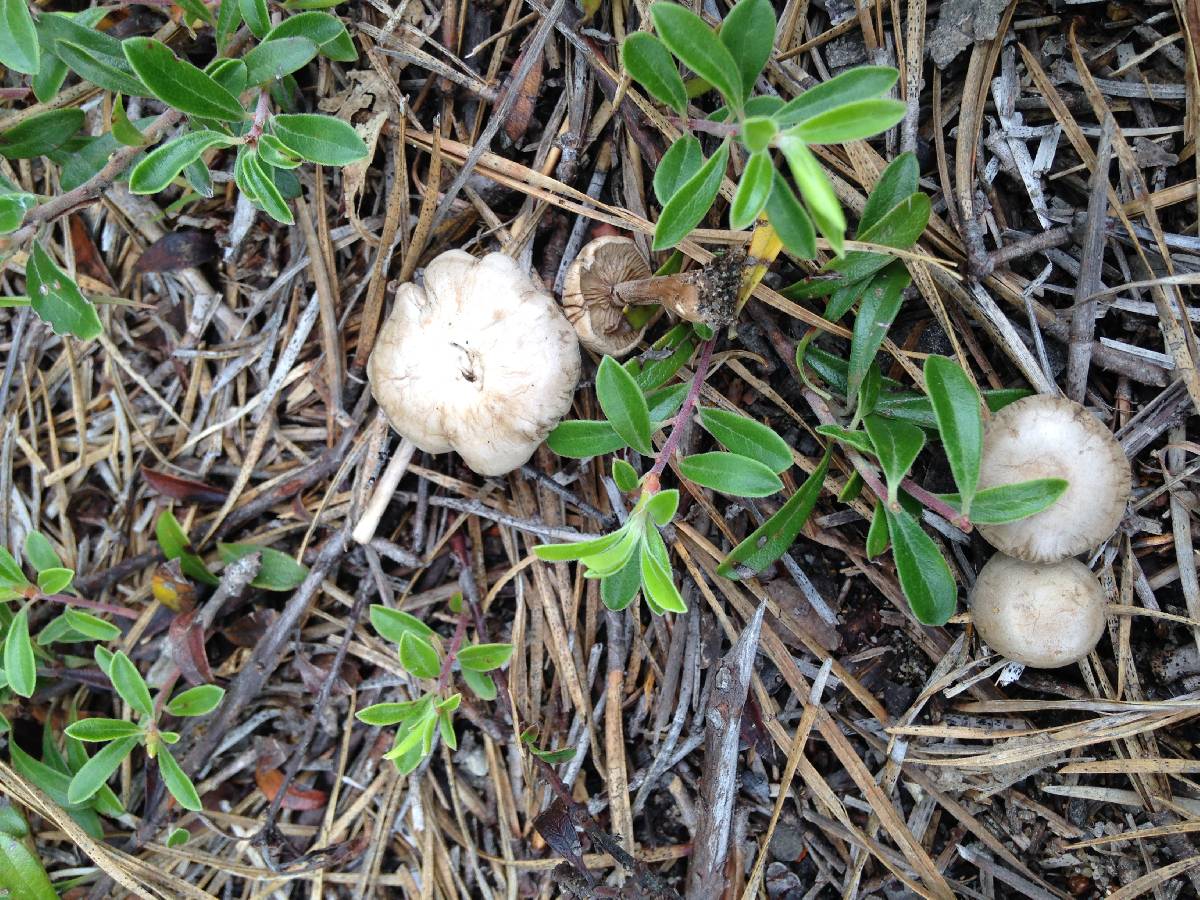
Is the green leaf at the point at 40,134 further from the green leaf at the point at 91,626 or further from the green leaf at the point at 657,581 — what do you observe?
the green leaf at the point at 657,581

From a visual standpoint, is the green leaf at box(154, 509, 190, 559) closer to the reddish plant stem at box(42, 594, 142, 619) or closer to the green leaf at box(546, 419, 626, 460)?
the reddish plant stem at box(42, 594, 142, 619)

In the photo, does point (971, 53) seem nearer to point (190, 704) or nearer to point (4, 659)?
point (190, 704)

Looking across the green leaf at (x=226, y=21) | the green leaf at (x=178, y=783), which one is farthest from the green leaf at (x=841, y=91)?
the green leaf at (x=178, y=783)

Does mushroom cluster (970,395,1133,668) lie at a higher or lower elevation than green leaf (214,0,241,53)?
lower

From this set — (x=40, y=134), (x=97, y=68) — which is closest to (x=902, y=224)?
(x=97, y=68)

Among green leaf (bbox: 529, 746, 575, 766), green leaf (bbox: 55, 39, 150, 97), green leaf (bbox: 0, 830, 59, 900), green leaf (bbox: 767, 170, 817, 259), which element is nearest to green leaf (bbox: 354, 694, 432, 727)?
green leaf (bbox: 529, 746, 575, 766)

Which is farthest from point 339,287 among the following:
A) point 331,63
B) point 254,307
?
point 331,63

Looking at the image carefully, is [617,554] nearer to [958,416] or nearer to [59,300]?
[958,416]
